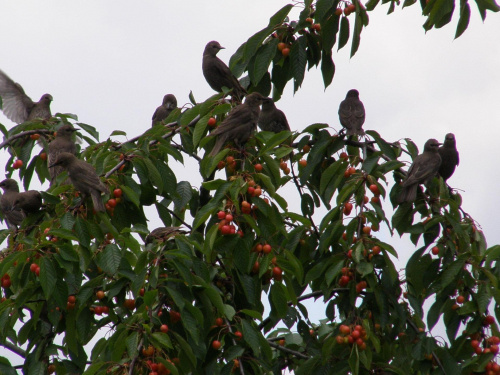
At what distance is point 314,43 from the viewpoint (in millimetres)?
5883

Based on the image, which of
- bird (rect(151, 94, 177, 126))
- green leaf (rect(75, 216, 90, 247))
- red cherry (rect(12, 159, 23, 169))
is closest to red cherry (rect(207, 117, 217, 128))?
green leaf (rect(75, 216, 90, 247))

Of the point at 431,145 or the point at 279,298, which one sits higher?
the point at 431,145

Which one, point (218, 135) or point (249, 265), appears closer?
point (249, 265)

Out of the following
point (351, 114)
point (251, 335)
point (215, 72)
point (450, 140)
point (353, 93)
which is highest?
point (353, 93)

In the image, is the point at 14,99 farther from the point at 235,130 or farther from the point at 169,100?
the point at 235,130

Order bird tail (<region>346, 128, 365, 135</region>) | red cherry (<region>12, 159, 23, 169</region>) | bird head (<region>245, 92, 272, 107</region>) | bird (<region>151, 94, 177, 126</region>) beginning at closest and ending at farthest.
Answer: bird head (<region>245, 92, 272, 107</region>)
red cherry (<region>12, 159, 23, 169</region>)
bird tail (<region>346, 128, 365, 135</region>)
bird (<region>151, 94, 177, 126</region>)

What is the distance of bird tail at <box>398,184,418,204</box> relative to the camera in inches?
209

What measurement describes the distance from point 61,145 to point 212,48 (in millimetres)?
2480

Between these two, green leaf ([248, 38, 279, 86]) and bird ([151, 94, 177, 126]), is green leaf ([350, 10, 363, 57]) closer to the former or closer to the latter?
green leaf ([248, 38, 279, 86])

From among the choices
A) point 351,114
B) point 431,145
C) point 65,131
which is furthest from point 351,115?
point 65,131

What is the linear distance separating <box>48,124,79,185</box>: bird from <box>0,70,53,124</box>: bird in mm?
3455

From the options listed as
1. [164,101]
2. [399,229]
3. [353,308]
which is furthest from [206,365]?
[164,101]

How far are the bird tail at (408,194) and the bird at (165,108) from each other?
17.8ft

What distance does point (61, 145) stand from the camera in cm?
645
